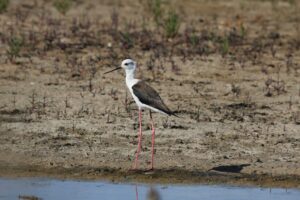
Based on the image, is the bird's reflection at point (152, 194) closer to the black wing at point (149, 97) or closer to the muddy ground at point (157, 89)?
the muddy ground at point (157, 89)

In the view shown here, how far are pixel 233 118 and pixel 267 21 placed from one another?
551cm

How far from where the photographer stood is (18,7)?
16.5m

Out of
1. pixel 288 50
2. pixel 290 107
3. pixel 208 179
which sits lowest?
pixel 208 179

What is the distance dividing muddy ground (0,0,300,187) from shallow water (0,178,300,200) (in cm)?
21

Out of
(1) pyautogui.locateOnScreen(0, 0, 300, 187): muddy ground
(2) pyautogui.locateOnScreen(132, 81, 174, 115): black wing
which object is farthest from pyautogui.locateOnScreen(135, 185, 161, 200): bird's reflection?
(2) pyautogui.locateOnScreen(132, 81, 174, 115): black wing

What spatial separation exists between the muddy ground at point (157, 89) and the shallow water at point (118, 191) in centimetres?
21

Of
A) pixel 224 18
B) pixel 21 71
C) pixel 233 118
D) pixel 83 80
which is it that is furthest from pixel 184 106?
pixel 224 18

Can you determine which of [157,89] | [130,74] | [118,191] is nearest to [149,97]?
[130,74]

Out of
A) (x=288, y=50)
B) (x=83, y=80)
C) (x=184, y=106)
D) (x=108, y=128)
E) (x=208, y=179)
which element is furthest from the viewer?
(x=288, y=50)

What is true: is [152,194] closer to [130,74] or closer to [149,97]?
[149,97]

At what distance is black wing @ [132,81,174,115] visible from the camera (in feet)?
32.4

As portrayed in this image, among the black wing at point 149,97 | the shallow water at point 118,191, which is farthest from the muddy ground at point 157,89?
the black wing at point 149,97

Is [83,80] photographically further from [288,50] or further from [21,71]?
[288,50]

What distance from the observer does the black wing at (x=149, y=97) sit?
9891mm
